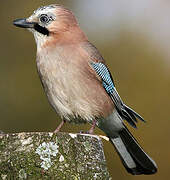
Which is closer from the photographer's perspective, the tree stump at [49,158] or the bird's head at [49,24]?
the tree stump at [49,158]

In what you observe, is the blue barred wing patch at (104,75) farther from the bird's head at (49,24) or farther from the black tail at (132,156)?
the black tail at (132,156)

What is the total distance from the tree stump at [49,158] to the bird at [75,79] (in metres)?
1.81

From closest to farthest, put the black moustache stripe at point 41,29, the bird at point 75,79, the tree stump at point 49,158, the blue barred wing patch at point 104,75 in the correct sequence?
the tree stump at point 49,158
the bird at point 75,79
the black moustache stripe at point 41,29
the blue barred wing patch at point 104,75

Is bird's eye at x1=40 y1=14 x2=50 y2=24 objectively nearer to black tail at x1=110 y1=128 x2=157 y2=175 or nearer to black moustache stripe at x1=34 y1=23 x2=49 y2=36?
black moustache stripe at x1=34 y1=23 x2=49 y2=36

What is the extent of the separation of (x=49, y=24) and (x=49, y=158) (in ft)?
8.38

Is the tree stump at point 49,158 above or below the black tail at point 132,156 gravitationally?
above

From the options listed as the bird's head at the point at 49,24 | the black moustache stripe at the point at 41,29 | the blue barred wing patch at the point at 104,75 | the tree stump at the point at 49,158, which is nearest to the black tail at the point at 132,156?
the blue barred wing patch at the point at 104,75

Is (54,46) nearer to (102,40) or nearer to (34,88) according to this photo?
(34,88)

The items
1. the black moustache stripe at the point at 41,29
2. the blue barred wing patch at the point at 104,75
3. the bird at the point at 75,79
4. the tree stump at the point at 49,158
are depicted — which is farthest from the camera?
the blue barred wing patch at the point at 104,75

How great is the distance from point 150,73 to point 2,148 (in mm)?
7006

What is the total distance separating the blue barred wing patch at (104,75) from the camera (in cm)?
589

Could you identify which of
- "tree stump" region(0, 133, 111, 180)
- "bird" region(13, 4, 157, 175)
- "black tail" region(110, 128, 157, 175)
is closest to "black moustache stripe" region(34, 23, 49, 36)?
"bird" region(13, 4, 157, 175)

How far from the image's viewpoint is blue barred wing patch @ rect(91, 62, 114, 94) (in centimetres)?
589

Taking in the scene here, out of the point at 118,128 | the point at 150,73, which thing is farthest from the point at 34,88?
the point at 118,128
